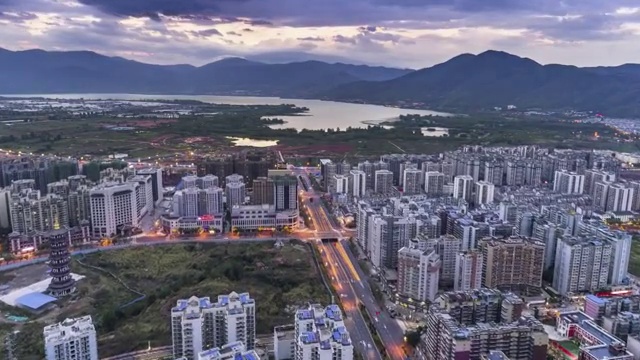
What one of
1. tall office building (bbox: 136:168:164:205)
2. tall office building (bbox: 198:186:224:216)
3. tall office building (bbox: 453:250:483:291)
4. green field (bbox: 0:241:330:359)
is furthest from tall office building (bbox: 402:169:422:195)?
tall office building (bbox: 136:168:164:205)

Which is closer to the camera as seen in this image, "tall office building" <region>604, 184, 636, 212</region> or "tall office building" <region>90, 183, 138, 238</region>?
"tall office building" <region>90, 183, 138, 238</region>

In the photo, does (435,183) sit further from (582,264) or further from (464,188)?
(582,264)

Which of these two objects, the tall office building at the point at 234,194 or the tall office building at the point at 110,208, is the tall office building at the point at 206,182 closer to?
the tall office building at the point at 234,194

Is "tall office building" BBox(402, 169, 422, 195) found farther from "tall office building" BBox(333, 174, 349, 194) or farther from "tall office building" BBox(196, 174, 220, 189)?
"tall office building" BBox(196, 174, 220, 189)

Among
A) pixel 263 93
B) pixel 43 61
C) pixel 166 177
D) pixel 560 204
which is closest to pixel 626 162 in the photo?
pixel 560 204

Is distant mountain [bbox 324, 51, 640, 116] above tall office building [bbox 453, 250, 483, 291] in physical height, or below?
above

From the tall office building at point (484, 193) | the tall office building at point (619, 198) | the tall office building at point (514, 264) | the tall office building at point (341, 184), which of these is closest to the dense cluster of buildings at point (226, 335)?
the tall office building at point (514, 264)
